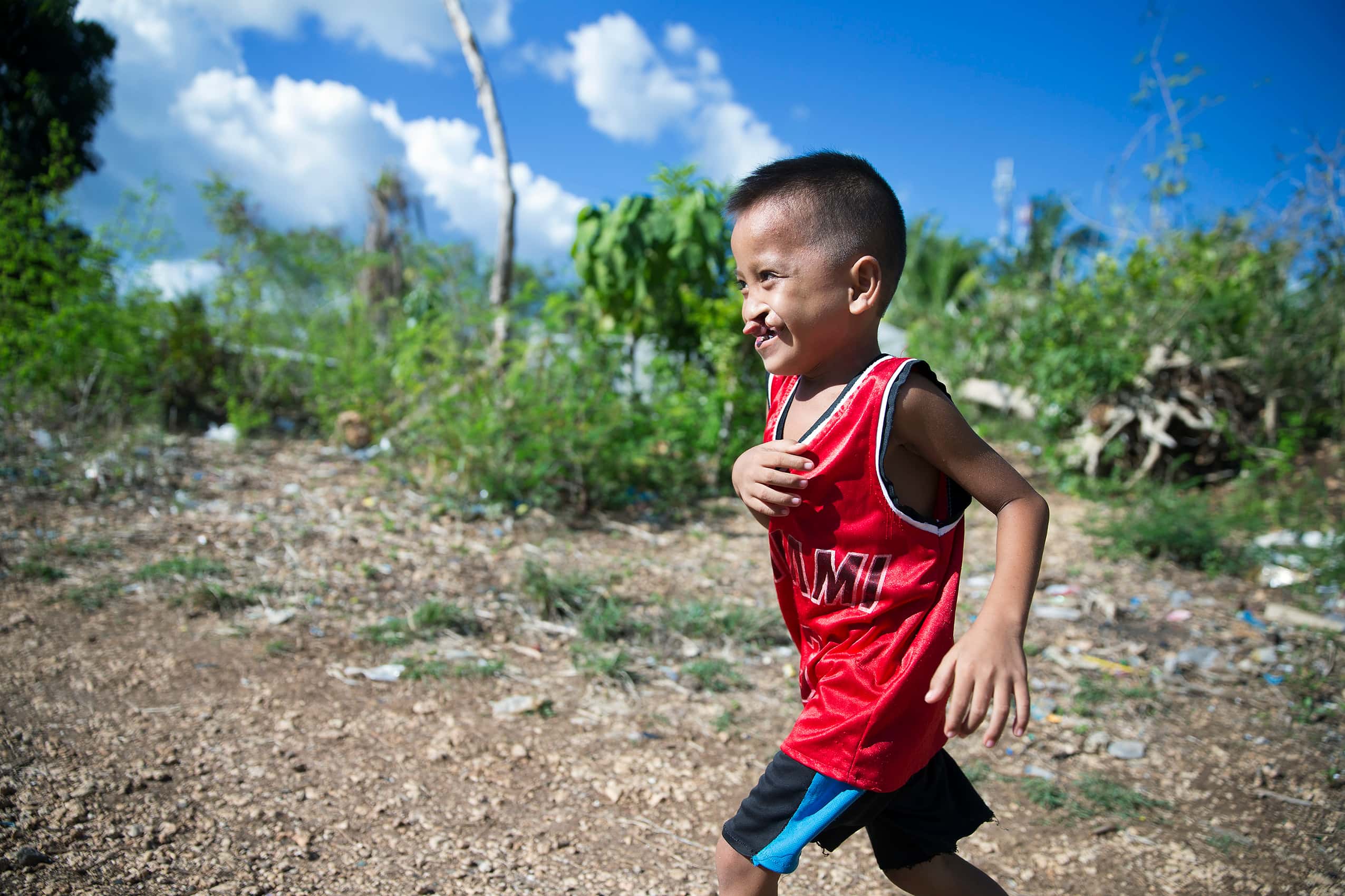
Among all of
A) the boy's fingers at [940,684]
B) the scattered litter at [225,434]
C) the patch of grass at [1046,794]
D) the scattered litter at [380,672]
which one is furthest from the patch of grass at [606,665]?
the scattered litter at [225,434]

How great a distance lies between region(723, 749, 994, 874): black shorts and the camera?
1.28m

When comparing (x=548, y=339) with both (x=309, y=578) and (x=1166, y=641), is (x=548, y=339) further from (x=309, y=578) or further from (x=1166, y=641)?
(x=1166, y=641)

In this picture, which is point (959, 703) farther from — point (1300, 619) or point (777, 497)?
point (1300, 619)

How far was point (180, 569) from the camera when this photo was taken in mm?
3475

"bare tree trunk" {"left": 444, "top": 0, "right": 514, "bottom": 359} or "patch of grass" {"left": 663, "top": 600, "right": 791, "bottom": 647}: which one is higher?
"bare tree trunk" {"left": 444, "top": 0, "right": 514, "bottom": 359}

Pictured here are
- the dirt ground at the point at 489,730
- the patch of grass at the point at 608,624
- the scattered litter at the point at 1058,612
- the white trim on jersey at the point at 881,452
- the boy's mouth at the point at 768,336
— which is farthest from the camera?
the scattered litter at the point at 1058,612

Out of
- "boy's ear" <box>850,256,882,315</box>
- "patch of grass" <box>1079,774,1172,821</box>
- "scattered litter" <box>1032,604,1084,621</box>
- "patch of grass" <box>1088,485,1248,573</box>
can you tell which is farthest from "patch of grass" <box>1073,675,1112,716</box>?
"boy's ear" <box>850,256,882,315</box>

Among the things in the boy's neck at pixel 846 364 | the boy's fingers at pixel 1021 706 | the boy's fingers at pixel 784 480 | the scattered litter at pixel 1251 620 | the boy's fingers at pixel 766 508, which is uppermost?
the boy's neck at pixel 846 364

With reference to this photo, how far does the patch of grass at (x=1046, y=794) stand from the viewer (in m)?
2.41

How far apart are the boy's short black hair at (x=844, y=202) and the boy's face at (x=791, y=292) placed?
21 millimetres

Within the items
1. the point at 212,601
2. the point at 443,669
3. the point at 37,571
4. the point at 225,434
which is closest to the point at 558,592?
the point at 443,669

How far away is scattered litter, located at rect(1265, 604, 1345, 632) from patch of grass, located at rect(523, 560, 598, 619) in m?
3.20

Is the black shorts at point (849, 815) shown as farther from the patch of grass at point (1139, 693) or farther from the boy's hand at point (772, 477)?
the patch of grass at point (1139, 693)

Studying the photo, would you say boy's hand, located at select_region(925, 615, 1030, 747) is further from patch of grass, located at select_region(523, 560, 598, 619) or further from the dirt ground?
patch of grass, located at select_region(523, 560, 598, 619)
